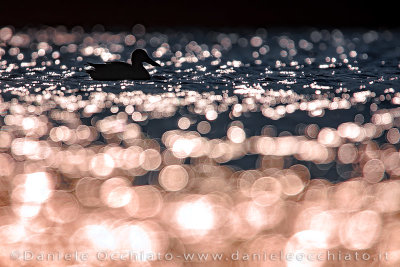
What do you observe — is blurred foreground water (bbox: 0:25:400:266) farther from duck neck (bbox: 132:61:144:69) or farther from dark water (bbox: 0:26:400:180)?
duck neck (bbox: 132:61:144:69)

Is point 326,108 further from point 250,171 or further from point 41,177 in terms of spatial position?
point 41,177

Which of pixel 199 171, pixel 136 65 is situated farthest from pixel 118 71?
pixel 199 171

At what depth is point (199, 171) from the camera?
10.5 meters

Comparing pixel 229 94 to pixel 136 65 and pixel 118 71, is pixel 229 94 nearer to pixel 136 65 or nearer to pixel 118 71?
pixel 136 65

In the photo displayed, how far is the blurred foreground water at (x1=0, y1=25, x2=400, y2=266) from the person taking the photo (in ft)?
24.9

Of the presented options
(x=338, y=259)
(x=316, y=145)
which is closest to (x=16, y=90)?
(x=316, y=145)

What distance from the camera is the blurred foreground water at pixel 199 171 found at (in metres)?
7.59

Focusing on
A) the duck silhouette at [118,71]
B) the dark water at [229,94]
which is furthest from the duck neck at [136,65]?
the dark water at [229,94]

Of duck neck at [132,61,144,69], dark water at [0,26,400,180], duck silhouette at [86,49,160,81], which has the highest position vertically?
duck neck at [132,61,144,69]

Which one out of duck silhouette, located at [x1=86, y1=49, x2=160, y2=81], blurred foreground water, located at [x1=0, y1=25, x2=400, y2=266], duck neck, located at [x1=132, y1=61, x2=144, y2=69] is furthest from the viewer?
duck neck, located at [x1=132, y1=61, x2=144, y2=69]

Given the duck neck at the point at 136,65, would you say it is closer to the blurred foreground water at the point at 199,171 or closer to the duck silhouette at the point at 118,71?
the duck silhouette at the point at 118,71

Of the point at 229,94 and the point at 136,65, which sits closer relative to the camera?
the point at 229,94

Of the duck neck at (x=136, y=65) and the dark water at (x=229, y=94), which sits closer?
the dark water at (x=229, y=94)

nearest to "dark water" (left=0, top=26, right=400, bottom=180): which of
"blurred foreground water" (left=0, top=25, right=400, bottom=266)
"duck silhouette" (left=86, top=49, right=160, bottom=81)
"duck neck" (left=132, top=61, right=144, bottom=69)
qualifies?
"blurred foreground water" (left=0, top=25, right=400, bottom=266)
